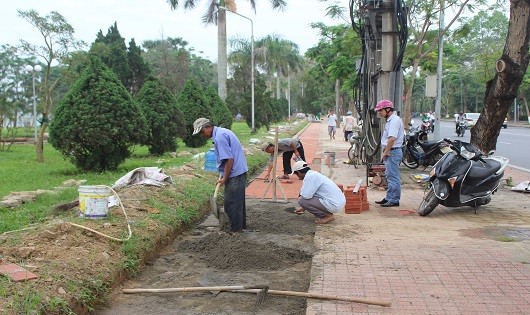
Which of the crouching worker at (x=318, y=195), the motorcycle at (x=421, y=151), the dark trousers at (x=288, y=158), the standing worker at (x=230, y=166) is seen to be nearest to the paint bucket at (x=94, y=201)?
the standing worker at (x=230, y=166)

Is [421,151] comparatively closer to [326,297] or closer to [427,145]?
[427,145]

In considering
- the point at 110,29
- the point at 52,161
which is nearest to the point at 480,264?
the point at 52,161

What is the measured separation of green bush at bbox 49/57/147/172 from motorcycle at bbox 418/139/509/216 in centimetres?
733

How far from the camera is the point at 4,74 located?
5062cm

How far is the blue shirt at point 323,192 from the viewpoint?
23.9ft

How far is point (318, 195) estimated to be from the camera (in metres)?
7.40

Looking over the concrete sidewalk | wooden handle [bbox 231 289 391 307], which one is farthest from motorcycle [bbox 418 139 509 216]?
wooden handle [bbox 231 289 391 307]

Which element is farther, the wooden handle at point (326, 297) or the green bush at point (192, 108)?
the green bush at point (192, 108)

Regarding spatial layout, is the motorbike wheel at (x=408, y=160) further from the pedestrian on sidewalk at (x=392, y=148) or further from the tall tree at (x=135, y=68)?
the tall tree at (x=135, y=68)

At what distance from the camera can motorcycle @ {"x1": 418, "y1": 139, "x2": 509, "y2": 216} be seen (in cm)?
775

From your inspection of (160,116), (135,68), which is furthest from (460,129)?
(135,68)

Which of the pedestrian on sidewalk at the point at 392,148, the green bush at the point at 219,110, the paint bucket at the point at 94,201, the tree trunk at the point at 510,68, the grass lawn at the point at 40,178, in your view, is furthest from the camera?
the green bush at the point at 219,110

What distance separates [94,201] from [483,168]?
5335mm

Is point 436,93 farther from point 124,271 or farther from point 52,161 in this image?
point 124,271
